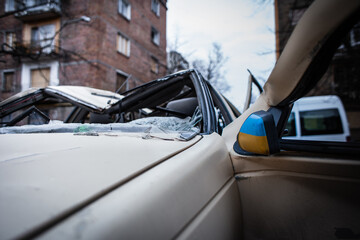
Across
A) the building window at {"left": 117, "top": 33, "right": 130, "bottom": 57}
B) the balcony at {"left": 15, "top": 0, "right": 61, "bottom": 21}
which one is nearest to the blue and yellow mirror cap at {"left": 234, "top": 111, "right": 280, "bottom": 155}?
the building window at {"left": 117, "top": 33, "right": 130, "bottom": 57}

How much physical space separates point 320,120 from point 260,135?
6.28 meters

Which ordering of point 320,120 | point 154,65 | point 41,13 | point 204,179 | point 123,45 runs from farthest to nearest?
1. point 154,65
2. point 123,45
3. point 41,13
4. point 320,120
5. point 204,179

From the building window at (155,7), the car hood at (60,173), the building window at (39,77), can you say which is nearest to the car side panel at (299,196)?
the car hood at (60,173)

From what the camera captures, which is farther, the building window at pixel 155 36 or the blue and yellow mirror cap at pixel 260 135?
the building window at pixel 155 36

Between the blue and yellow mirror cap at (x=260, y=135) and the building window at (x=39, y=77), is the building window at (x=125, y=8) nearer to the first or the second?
the building window at (x=39, y=77)

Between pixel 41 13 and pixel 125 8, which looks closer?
pixel 41 13

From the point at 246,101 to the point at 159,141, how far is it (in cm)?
167

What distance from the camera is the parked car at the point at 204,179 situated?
447 millimetres

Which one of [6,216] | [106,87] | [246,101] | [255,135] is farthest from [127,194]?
[106,87]

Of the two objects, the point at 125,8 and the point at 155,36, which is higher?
the point at 125,8

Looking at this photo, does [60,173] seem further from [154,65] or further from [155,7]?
[155,7]

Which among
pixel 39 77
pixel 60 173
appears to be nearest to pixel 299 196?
pixel 60 173

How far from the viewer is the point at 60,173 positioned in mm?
558

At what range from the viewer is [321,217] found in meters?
0.83
